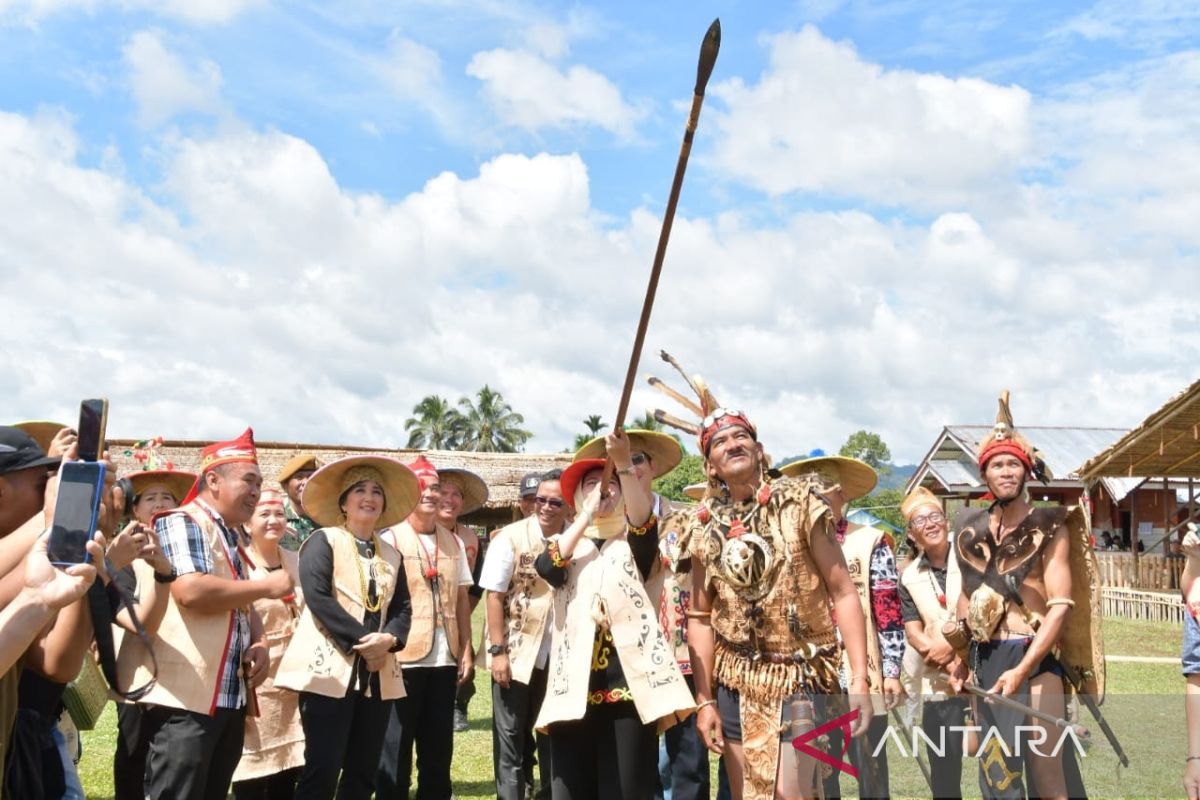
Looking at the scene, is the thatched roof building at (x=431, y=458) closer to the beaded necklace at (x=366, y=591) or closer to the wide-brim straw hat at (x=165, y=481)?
the wide-brim straw hat at (x=165, y=481)

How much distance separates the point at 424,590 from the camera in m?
6.80

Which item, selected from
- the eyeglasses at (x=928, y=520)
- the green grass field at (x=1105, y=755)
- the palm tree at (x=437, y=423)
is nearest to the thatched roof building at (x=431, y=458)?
the green grass field at (x=1105, y=755)

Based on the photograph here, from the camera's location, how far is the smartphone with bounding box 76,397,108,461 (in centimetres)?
281

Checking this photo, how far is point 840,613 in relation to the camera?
4.41 m

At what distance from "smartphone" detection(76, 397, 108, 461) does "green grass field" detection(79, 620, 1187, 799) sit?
3.14m

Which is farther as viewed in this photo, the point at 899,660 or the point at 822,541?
the point at 899,660

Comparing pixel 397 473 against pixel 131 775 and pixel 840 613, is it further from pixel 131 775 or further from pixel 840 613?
pixel 840 613

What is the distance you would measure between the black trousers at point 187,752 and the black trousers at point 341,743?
0.69 m

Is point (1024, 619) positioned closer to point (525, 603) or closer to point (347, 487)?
point (525, 603)

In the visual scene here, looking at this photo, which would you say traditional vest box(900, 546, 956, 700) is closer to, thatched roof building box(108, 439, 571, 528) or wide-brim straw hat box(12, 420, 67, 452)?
wide-brim straw hat box(12, 420, 67, 452)

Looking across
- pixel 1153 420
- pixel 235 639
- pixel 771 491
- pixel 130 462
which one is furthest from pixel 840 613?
pixel 1153 420

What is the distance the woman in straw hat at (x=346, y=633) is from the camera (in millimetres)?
5355

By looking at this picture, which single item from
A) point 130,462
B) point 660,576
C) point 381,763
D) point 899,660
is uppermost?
point 130,462

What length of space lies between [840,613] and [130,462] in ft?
50.3
